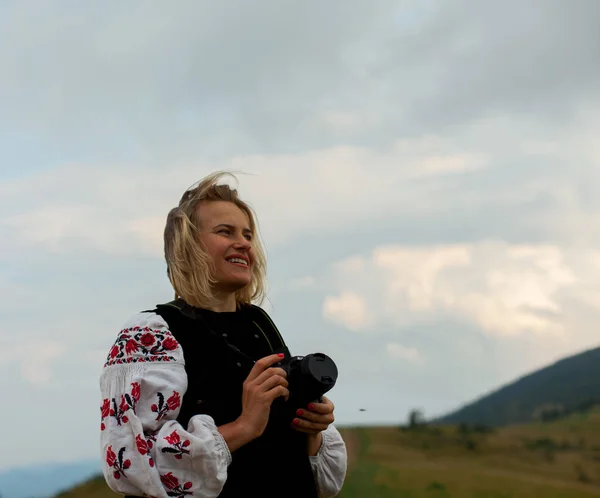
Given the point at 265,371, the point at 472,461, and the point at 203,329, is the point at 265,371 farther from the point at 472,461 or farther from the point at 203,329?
the point at 472,461

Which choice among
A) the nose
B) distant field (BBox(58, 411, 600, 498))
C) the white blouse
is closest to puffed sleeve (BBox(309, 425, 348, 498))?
the white blouse

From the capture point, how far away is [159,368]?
2.36 meters

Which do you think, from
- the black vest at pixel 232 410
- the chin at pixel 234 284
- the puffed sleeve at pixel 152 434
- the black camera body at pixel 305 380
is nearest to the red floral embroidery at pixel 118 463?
the puffed sleeve at pixel 152 434

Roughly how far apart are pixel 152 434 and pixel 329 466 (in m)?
0.70

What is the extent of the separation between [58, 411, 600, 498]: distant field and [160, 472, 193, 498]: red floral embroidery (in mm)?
6041

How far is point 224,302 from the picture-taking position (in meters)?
2.70

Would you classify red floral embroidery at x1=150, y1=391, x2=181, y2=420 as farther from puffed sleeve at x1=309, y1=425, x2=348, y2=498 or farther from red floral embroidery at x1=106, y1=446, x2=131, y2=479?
puffed sleeve at x1=309, y1=425, x2=348, y2=498

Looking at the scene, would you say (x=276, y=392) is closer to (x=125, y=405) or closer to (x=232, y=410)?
(x=232, y=410)

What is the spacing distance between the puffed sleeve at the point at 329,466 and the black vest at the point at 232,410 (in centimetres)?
5

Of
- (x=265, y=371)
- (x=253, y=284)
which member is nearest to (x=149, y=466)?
(x=265, y=371)

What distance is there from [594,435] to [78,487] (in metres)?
6.33

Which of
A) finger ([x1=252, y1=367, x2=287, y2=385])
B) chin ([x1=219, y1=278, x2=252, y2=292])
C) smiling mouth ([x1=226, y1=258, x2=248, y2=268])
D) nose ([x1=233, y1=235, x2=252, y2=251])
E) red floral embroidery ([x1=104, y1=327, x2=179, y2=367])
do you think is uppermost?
nose ([x1=233, y1=235, x2=252, y2=251])

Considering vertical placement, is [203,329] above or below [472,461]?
above

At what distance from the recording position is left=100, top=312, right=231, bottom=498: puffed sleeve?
7.22ft
